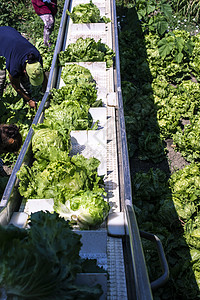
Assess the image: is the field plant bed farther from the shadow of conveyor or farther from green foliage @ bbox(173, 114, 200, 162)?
green foliage @ bbox(173, 114, 200, 162)

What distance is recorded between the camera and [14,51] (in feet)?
18.9

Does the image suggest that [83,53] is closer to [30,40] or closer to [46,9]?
[46,9]

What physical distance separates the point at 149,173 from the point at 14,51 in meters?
3.29

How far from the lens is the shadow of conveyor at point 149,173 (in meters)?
3.96

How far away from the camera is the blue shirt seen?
5713 millimetres

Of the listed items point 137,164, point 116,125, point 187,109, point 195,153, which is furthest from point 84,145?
point 187,109

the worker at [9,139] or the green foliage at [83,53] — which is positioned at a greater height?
the green foliage at [83,53]

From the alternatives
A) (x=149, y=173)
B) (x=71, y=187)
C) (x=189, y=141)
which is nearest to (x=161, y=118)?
(x=189, y=141)

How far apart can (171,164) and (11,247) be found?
14.5ft

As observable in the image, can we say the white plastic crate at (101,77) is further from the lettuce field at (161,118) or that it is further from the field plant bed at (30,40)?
the field plant bed at (30,40)

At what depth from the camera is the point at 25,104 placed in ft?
21.9

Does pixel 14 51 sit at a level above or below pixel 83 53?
above

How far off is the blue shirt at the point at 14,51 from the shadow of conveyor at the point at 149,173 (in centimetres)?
233

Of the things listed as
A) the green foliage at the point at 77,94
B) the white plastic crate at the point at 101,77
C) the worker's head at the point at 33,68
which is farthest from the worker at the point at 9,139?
the worker's head at the point at 33,68
